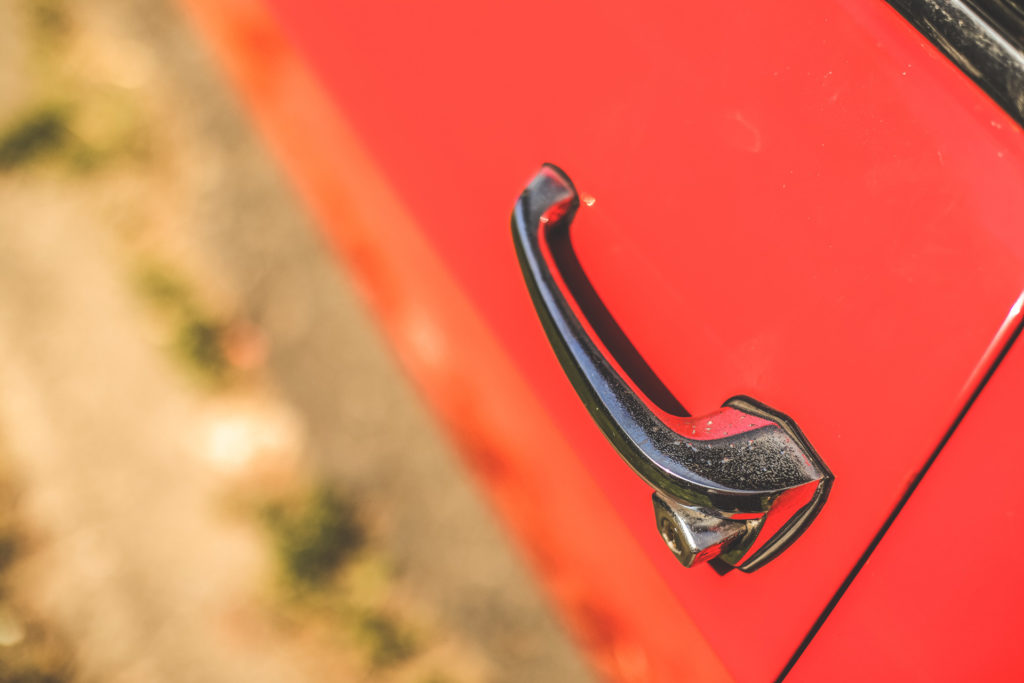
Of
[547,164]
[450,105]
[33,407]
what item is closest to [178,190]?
[33,407]

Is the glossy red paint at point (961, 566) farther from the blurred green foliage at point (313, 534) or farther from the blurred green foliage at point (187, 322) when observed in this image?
the blurred green foliage at point (187, 322)

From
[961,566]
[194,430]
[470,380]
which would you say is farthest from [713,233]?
[194,430]

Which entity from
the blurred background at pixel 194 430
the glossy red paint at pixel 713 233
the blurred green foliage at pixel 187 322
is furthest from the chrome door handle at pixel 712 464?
the blurred green foliage at pixel 187 322

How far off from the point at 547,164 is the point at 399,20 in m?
0.31

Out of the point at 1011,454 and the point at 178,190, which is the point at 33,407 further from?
the point at 1011,454

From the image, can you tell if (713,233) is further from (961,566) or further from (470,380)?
(470,380)

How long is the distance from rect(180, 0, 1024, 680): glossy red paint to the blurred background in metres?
0.69

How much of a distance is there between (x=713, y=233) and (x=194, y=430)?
1.41 metres

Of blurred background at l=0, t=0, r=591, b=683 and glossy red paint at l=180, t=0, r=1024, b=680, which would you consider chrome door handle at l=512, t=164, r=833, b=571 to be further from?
blurred background at l=0, t=0, r=591, b=683

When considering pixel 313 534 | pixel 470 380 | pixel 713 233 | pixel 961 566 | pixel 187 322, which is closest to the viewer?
pixel 961 566

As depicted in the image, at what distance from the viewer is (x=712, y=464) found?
59cm

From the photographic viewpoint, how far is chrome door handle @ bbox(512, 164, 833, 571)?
0.58 m

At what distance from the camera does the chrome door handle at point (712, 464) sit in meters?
0.58

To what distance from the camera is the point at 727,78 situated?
2.08 feet
